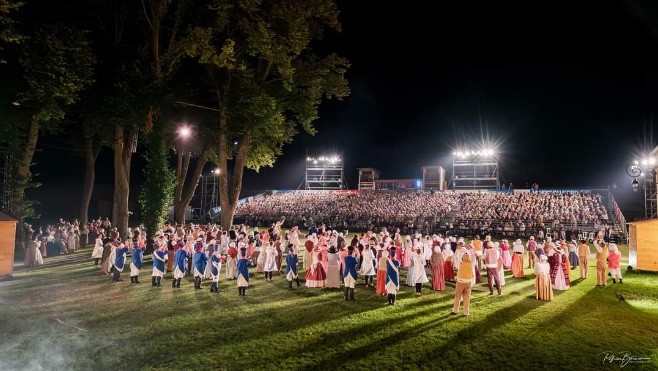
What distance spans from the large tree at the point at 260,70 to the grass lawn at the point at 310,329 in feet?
31.3

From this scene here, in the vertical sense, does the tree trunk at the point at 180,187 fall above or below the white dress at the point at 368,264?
above

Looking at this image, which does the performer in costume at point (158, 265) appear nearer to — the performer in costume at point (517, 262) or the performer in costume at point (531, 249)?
the performer in costume at point (517, 262)

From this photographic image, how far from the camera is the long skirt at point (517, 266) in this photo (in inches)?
559

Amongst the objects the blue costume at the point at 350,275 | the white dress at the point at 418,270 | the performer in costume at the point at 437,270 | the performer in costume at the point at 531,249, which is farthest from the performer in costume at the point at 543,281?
the performer in costume at the point at 531,249

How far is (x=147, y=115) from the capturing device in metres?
16.7

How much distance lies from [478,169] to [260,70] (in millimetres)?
32888

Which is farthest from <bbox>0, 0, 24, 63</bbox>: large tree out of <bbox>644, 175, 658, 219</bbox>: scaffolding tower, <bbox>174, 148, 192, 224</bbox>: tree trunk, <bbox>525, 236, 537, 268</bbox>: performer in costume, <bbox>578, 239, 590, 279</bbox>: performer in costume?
<bbox>644, 175, 658, 219</bbox>: scaffolding tower

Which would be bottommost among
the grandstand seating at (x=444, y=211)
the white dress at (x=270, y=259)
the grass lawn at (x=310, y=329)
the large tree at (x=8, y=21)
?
the grass lawn at (x=310, y=329)

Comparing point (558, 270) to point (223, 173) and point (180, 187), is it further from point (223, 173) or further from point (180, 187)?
point (180, 187)

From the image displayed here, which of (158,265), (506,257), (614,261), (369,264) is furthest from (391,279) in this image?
(614,261)

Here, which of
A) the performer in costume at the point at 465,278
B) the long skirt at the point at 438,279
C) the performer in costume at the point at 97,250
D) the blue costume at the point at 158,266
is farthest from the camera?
the performer in costume at the point at 97,250

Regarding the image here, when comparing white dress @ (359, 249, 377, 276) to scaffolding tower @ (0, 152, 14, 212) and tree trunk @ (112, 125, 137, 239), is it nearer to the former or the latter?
tree trunk @ (112, 125, 137, 239)

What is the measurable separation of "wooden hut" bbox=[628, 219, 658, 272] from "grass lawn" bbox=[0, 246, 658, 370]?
13.1 ft

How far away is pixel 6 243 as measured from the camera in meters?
13.6
